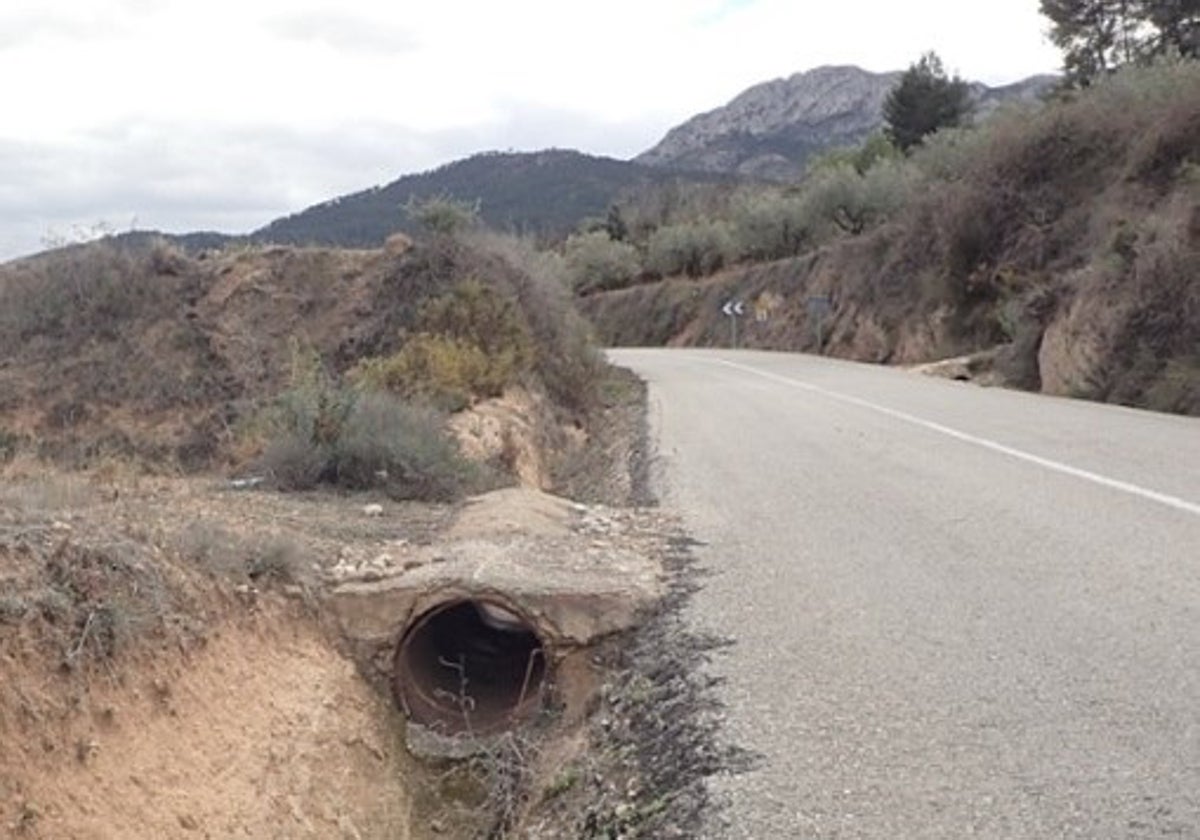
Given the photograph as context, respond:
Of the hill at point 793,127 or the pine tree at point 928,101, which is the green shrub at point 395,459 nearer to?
the pine tree at point 928,101

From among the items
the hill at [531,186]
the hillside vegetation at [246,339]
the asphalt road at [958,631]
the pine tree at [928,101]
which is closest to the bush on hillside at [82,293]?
the hillside vegetation at [246,339]

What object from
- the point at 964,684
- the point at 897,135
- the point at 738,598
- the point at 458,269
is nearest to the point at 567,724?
the point at 738,598

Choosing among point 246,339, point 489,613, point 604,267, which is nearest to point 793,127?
point 604,267

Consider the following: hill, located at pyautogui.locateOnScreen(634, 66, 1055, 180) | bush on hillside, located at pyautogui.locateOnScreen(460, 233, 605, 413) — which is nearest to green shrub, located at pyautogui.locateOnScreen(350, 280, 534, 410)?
bush on hillside, located at pyautogui.locateOnScreen(460, 233, 605, 413)

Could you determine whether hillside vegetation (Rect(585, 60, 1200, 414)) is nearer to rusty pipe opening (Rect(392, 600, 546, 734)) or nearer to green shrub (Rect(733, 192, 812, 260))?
green shrub (Rect(733, 192, 812, 260))

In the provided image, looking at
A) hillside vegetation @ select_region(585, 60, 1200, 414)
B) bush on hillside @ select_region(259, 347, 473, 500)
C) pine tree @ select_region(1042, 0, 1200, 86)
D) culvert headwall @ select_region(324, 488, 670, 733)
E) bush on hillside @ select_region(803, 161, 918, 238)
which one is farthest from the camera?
bush on hillside @ select_region(803, 161, 918, 238)

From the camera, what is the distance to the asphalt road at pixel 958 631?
461 cm

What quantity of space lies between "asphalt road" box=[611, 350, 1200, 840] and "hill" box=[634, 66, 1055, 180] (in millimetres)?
150659

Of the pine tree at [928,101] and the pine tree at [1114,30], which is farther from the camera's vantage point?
the pine tree at [928,101]

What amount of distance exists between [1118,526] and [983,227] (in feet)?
83.5

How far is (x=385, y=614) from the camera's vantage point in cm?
817

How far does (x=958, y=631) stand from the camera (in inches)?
261

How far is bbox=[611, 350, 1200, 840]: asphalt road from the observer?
4613 mm

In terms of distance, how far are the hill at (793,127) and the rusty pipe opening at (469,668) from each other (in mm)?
153385
